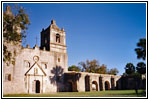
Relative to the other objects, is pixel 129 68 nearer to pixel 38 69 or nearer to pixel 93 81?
pixel 93 81

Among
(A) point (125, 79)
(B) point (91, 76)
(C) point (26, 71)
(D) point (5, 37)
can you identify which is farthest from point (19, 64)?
(A) point (125, 79)

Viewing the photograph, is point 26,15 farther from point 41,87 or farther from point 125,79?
point 125,79

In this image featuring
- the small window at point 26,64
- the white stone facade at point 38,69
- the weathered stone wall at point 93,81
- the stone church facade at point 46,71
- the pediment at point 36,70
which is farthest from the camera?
the weathered stone wall at point 93,81

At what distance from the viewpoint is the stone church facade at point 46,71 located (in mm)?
25141

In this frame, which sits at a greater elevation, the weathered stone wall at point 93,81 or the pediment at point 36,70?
the pediment at point 36,70

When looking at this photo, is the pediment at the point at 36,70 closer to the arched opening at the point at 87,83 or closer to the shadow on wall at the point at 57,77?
the shadow on wall at the point at 57,77

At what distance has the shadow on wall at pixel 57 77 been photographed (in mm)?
29778

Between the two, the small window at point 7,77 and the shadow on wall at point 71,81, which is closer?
the small window at point 7,77

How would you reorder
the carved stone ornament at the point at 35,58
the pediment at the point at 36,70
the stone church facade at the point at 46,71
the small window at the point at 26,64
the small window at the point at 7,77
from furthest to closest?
the carved stone ornament at the point at 35,58 → the pediment at the point at 36,70 → the small window at the point at 26,64 → the stone church facade at the point at 46,71 → the small window at the point at 7,77

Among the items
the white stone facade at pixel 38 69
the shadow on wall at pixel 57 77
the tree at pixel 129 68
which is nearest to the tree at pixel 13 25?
the white stone facade at pixel 38 69

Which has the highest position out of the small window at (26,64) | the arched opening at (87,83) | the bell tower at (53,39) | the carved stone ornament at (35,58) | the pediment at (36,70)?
the bell tower at (53,39)

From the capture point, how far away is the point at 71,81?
31219mm

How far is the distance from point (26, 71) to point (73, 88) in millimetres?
8733

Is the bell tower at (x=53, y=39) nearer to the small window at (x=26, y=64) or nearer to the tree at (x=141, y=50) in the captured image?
the small window at (x=26, y=64)
